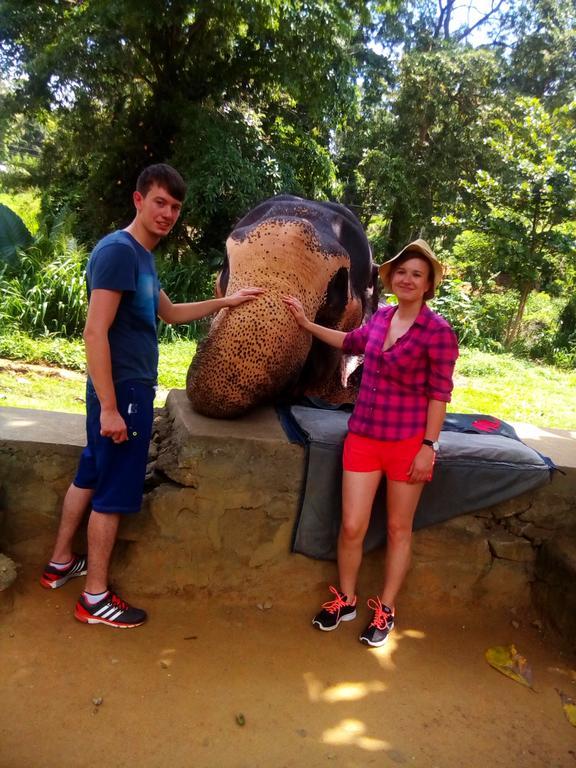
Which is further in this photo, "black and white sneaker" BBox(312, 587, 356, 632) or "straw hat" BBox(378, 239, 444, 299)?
"black and white sneaker" BBox(312, 587, 356, 632)

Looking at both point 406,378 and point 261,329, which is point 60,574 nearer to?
point 261,329

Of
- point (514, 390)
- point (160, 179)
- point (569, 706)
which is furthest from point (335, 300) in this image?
point (514, 390)

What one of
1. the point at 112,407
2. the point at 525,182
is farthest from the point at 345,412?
the point at 525,182

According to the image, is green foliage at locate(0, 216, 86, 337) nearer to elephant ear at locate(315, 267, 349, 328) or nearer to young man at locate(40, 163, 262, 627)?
elephant ear at locate(315, 267, 349, 328)

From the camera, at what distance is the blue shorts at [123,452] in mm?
2186

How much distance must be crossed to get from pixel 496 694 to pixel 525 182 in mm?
11163

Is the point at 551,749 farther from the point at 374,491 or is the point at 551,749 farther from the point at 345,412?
the point at 345,412

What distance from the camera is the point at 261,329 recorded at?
8.04 ft

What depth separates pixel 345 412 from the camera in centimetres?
301

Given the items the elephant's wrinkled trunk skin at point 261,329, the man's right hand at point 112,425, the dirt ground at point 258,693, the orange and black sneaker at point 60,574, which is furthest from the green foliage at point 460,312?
the man's right hand at point 112,425

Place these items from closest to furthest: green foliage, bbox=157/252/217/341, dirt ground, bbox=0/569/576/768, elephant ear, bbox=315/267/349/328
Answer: dirt ground, bbox=0/569/576/768, elephant ear, bbox=315/267/349/328, green foliage, bbox=157/252/217/341

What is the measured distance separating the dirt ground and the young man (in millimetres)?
185

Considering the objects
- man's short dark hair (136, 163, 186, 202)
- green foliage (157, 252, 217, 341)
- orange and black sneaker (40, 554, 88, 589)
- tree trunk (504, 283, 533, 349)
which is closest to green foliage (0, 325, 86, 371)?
green foliage (157, 252, 217, 341)

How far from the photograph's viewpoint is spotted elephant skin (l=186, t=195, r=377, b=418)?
2.45 metres
